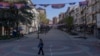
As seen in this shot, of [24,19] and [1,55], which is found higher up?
[24,19]

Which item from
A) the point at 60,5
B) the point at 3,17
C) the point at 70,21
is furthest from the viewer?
the point at 70,21

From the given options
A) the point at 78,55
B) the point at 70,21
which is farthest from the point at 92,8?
the point at 78,55

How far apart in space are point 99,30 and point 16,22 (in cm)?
2173

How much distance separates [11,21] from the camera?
63062 millimetres

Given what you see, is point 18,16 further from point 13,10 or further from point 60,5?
point 60,5

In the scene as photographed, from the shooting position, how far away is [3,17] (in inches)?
2434

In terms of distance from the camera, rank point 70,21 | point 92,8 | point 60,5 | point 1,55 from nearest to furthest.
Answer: point 1,55 < point 60,5 < point 92,8 < point 70,21

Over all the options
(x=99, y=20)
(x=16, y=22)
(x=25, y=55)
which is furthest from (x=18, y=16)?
(x=25, y=55)

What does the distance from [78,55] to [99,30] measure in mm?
41395

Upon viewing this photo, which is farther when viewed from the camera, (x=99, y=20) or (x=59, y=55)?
(x=99, y=20)

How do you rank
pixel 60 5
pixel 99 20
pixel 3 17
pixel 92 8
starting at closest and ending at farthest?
pixel 60 5 < pixel 99 20 < pixel 3 17 < pixel 92 8

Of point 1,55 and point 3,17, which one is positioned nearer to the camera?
point 1,55

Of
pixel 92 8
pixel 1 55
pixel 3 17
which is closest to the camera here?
pixel 1 55

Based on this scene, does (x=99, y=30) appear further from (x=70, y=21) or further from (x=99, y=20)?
(x=70, y=21)
